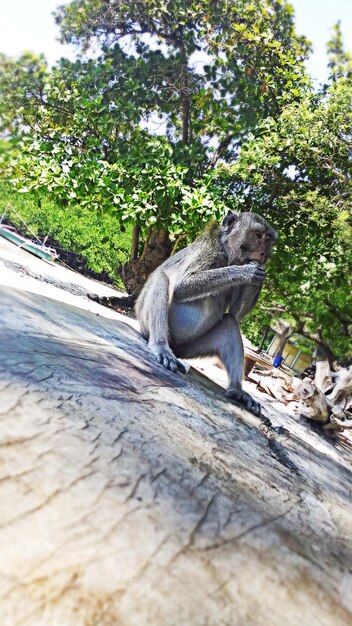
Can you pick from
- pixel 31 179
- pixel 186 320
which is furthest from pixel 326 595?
pixel 31 179

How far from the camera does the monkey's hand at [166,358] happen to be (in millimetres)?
3561

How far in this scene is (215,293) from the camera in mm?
4211

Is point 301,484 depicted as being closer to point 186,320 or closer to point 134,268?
point 186,320

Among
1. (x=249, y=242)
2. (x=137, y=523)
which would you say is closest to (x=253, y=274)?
(x=249, y=242)

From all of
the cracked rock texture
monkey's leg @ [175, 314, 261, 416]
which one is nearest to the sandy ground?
monkey's leg @ [175, 314, 261, 416]

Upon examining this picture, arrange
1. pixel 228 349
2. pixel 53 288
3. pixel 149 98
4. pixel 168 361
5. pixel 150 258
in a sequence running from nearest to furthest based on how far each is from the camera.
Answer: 1. pixel 168 361
2. pixel 228 349
3. pixel 53 288
4. pixel 149 98
5. pixel 150 258

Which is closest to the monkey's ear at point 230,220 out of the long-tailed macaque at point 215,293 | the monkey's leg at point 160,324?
the long-tailed macaque at point 215,293

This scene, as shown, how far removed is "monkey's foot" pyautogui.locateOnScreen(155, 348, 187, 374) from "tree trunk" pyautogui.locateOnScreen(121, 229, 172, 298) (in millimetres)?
7126

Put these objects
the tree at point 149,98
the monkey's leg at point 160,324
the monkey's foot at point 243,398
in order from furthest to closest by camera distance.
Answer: the tree at point 149,98 → the monkey's foot at point 243,398 → the monkey's leg at point 160,324

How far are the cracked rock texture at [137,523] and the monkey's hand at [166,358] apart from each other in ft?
5.57

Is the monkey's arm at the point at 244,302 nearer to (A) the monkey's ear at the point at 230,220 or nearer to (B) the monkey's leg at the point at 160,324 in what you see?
(A) the monkey's ear at the point at 230,220

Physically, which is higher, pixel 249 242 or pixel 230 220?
pixel 230 220

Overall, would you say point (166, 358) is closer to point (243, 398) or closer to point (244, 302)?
point (243, 398)

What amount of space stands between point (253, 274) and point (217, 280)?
0.35 meters
